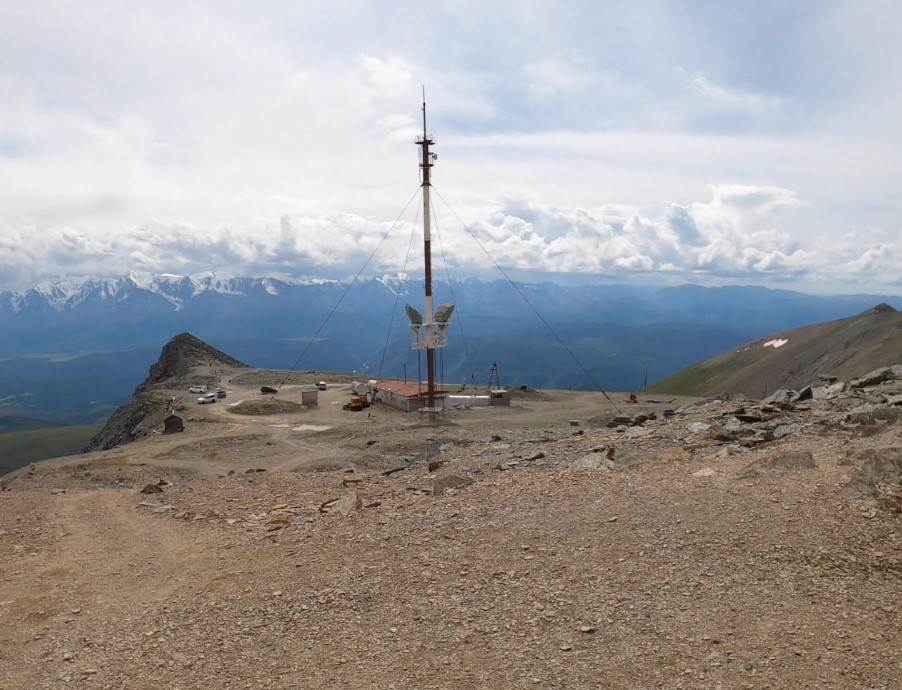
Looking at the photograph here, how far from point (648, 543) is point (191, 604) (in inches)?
350

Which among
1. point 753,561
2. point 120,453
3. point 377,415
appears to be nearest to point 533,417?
point 377,415

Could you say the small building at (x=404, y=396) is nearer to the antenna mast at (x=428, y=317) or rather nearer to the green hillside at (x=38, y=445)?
the antenna mast at (x=428, y=317)

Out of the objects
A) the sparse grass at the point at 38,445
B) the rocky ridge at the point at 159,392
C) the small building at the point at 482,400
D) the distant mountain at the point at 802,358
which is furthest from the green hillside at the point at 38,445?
the distant mountain at the point at 802,358

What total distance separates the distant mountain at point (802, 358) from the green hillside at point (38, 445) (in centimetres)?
13336

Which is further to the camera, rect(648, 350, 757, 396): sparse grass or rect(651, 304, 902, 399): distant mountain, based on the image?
rect(648, 350, 757, 396): sparse grass

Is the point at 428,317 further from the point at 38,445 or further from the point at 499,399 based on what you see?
the point at 38,445

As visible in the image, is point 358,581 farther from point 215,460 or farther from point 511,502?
point 215,460

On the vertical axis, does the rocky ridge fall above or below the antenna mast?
below

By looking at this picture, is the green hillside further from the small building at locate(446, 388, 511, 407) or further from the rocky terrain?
the rocky terrain

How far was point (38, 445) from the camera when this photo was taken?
163 m

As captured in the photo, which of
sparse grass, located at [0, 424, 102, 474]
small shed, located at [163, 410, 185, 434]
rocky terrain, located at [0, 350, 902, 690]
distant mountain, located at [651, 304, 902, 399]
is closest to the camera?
rocky terrain, located at [0, 350, 902, 690]

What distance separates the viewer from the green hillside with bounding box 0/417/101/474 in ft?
493

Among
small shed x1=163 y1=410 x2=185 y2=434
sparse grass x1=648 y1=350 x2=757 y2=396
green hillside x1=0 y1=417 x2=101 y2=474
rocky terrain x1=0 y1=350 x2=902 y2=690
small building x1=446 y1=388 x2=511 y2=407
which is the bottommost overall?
green hillside x1=0 y1=417 x2=101 y2=474

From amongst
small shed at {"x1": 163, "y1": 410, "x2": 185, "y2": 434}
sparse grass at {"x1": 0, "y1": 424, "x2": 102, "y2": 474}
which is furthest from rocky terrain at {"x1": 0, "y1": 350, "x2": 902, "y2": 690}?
sparse grass at {"x1": 0, "y1": 424, "x2": 102, "y2": 474}
